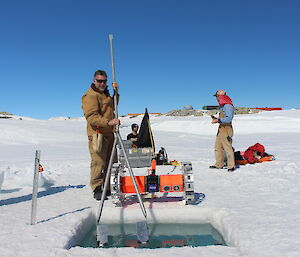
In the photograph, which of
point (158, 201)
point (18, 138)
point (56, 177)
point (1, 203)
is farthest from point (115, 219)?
point (18, 138)

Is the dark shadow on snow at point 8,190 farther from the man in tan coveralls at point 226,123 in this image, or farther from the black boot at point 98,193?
the man in tan coveralls at point 226,123

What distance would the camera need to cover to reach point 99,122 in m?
4.84

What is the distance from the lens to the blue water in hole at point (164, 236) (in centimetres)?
336

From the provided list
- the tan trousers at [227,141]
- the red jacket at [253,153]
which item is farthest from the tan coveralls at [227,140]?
the red jacket at [253,153]

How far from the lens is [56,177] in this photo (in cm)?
744

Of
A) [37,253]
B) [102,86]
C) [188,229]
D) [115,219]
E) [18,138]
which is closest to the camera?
[37,253]

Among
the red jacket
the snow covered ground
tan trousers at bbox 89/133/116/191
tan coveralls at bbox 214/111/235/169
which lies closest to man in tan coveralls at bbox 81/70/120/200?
tan trousers at bbox 89/133/116/191

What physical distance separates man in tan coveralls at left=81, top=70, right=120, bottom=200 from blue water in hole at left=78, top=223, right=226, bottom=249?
1.21 m

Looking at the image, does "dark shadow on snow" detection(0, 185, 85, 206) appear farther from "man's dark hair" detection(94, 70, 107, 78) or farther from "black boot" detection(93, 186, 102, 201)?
"man's dark hair" detection(94, 70, 107, 78)

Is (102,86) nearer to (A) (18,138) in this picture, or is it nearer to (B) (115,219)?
(B) (115,219)

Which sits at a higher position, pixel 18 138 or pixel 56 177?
pixel 18 138

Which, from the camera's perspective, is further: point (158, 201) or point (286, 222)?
point (158, 201)

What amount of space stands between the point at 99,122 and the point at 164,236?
2159 millimetres

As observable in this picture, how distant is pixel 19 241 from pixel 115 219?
140 cm
